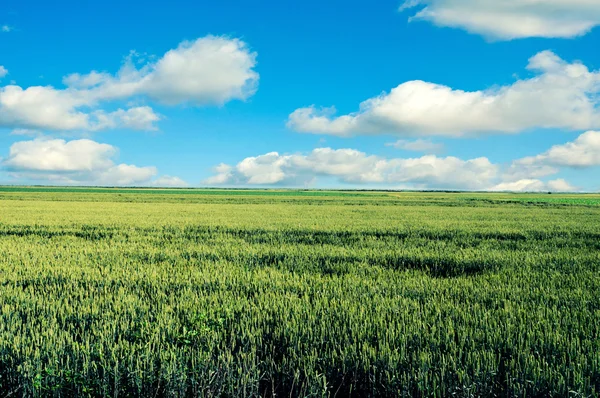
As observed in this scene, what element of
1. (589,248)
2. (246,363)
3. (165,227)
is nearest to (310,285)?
(246,363)

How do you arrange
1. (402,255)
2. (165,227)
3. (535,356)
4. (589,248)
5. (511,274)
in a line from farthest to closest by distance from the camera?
(165,227)
(589,248)
(402,255)
(511,274)
(535,356)

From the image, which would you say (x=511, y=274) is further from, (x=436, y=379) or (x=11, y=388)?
(x=11, y=388)

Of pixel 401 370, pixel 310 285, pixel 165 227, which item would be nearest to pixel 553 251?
pixel 310 285

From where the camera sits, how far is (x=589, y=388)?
382 cm

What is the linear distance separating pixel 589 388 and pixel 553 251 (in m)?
11.3

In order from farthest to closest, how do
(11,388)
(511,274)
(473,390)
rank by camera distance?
(511,274) → (11,388) → (473,390)

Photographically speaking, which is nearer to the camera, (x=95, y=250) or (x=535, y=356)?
(x=535, y=356)

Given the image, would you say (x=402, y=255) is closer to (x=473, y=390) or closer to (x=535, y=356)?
(x=535, y=356)

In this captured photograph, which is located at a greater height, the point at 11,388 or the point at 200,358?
the point at 200,358

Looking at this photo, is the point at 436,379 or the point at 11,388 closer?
the point at 436,379

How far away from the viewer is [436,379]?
394 centimetres

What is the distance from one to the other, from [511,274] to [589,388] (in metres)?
6.34

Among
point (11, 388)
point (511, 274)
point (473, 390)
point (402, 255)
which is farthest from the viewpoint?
point (402, 255)

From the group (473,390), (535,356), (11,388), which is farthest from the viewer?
(535,356)
